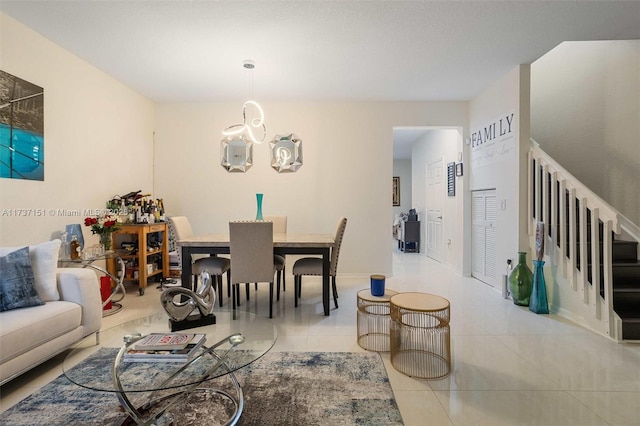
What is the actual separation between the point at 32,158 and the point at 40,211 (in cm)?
49

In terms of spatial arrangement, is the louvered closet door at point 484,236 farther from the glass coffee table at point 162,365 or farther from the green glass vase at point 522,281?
the glass coffee table at point 162,365

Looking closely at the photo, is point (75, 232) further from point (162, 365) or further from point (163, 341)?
point (162, 365)

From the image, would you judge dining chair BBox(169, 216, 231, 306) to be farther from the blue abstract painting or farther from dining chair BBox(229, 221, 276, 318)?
the blue abstract painting

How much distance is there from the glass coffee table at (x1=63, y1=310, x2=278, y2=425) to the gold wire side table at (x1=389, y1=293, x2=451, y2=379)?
0.86 meters

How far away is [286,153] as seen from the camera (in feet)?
15.1

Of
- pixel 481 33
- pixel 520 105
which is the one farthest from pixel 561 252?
pixel 481 33

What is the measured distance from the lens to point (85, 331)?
85.4 inches

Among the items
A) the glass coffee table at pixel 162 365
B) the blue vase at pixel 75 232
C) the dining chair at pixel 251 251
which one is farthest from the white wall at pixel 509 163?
the blue vase at pixel 75 232

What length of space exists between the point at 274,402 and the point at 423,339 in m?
1.19

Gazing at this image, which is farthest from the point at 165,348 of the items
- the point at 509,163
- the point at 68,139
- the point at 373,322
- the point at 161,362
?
the point at 509,163

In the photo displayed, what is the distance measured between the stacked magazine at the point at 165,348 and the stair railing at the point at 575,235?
3.14m

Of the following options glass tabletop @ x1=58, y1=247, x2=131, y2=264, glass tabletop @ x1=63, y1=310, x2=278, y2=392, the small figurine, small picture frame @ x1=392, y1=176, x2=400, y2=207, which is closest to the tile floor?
glass tabletop @ x1=58, y1=247, x2=131, y2=264

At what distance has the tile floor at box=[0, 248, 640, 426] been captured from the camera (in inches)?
62.2

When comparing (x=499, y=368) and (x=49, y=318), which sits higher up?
(x=49, y=318)
